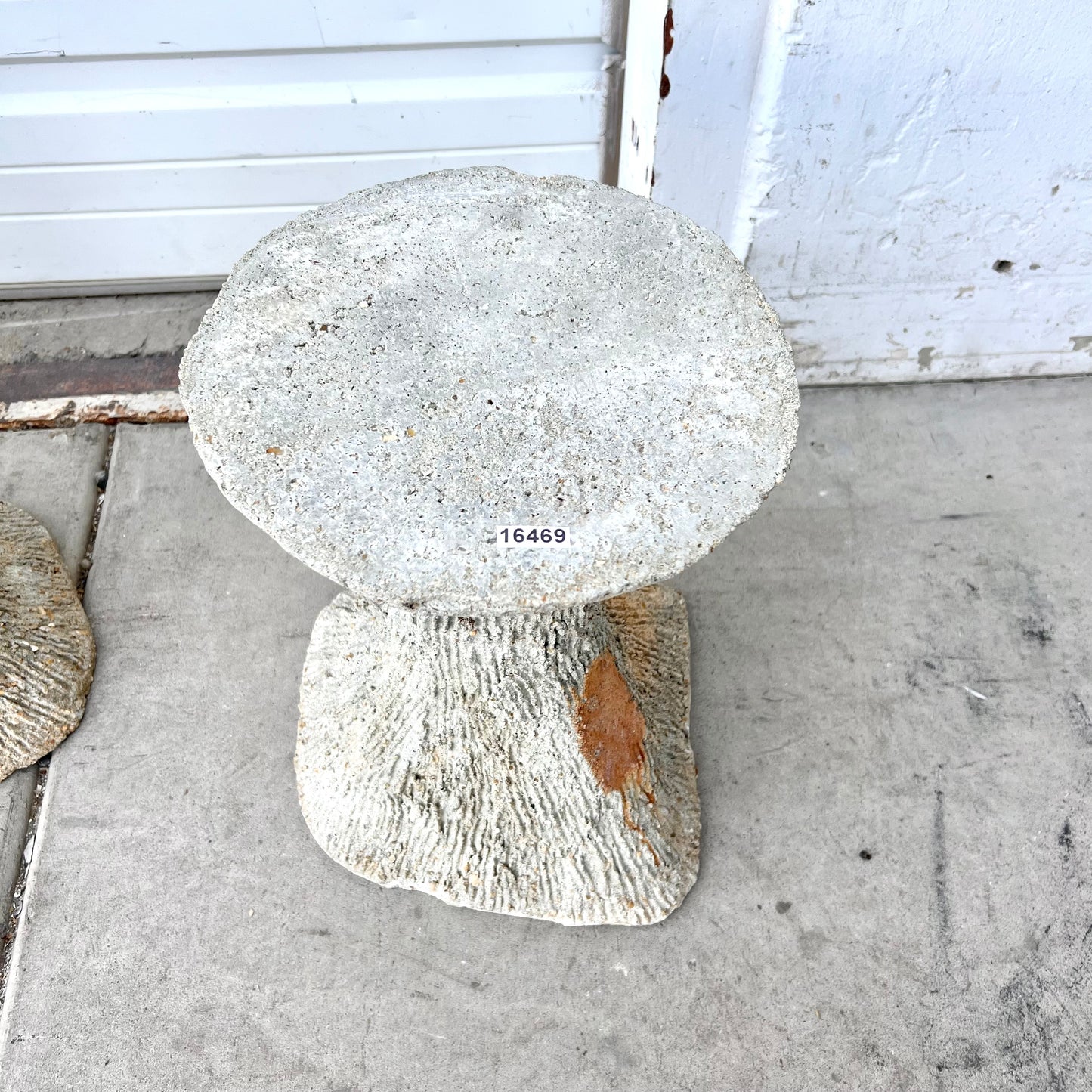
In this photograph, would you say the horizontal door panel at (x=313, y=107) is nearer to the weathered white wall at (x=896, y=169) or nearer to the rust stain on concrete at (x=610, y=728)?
the weathered white wall at (x=896, y=169)

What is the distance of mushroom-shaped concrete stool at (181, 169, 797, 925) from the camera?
1.30 m

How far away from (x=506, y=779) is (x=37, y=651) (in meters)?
1.17

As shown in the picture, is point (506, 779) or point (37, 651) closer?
point (506, 779)

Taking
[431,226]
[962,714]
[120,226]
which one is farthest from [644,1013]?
[120,226]

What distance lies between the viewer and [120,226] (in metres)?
2.85

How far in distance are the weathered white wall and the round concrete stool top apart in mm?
627

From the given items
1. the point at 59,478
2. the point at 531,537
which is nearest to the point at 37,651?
the point at 59,478

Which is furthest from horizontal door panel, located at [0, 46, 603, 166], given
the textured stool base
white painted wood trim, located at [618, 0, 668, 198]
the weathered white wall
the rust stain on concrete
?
the rust stain on concrete

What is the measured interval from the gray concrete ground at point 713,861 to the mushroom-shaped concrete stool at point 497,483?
13 centimetres

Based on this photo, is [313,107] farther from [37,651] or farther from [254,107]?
[37,651]

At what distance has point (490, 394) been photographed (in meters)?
1.44

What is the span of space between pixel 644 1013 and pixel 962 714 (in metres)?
1.00

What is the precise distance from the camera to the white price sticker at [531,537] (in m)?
1.28

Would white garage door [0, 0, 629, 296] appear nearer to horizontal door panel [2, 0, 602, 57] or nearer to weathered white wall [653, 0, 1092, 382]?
horizontal door panel [2, 0, 602, 57]
